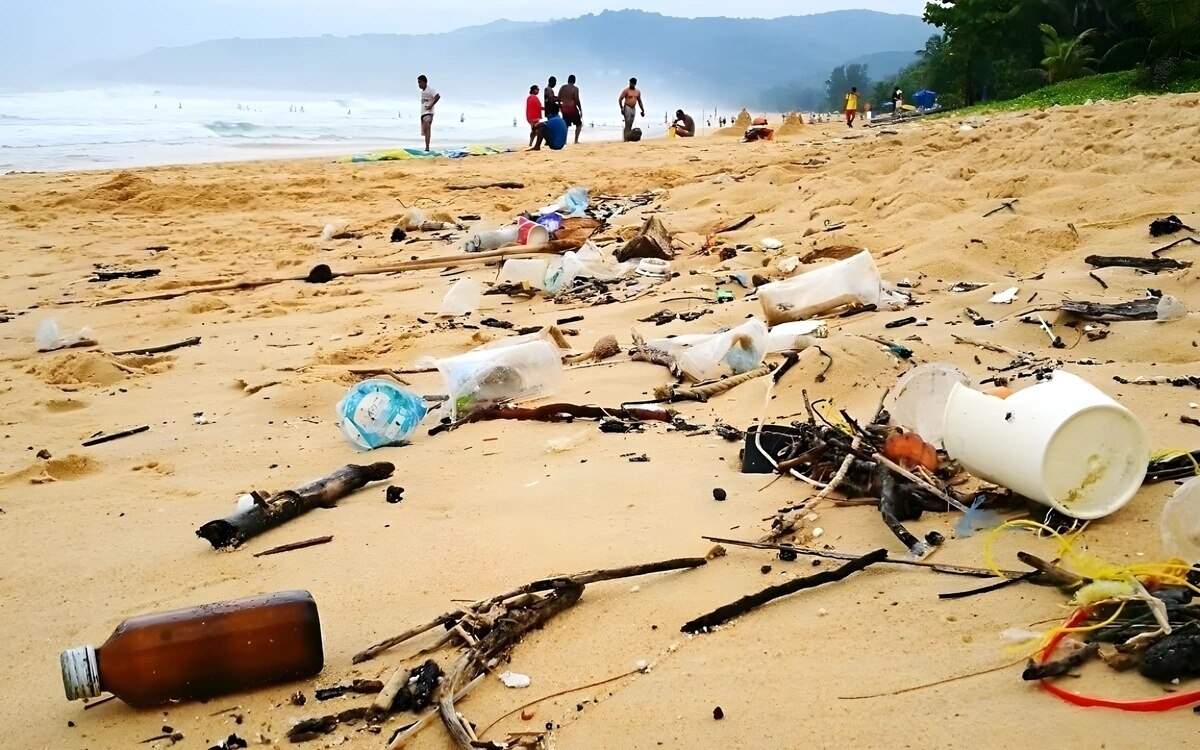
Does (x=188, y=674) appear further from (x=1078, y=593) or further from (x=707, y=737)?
(x=1078, y=593)

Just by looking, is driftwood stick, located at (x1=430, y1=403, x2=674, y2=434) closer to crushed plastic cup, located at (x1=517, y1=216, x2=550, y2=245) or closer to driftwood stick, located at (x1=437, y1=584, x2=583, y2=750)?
driftwood stick, located at (x1=437, y1=584, x2=583, y2=750)

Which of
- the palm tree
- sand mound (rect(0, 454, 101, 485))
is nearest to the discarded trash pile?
sand mound (rect(0, 454, 101, 485))

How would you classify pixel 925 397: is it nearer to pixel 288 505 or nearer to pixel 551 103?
pixel 288 505

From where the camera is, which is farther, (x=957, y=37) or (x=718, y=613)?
(x=957, y=37)

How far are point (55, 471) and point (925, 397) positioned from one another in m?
2.95

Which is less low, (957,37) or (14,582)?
(957,37)

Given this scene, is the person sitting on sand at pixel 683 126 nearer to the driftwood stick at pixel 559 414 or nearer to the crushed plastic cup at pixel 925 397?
the driftwood stick at pixel 559 414

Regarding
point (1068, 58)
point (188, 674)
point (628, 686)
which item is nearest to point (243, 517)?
point (188, 674)

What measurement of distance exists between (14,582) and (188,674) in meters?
0.98

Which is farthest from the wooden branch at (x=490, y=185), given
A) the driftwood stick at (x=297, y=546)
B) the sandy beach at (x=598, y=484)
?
the driftwood stick at (x=297, y=546)

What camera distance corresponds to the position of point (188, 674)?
66.1 inches

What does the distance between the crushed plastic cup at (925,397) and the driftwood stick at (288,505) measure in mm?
1597

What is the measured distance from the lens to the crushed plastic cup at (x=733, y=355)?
145 inches

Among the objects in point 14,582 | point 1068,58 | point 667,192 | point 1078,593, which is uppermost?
point 1068,58
